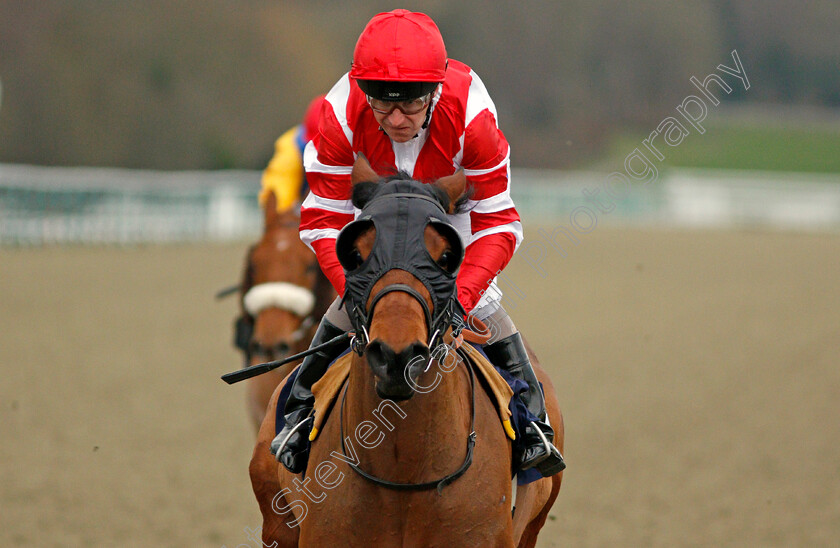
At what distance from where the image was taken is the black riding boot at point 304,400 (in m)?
3.24

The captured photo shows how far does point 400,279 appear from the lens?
2.50 meters

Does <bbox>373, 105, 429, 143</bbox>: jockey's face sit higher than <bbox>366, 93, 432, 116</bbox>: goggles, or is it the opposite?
<bbox>366, 93, 432, 116</bbox>: goggles

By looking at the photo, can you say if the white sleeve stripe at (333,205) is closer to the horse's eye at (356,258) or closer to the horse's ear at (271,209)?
the horse's eye at (356,258)

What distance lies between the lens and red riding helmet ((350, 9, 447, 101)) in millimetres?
2926

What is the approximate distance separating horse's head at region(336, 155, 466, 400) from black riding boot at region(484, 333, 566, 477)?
0.73 metres

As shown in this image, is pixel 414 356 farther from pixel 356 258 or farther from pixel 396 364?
pixel 356 258

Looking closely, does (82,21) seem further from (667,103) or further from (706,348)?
(667,103)

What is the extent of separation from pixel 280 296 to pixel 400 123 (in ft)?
8.77

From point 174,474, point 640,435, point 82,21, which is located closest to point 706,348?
point 640,435

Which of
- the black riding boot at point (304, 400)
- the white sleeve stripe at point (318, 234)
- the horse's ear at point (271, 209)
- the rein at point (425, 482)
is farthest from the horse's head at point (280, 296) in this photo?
the rein at point (425, 482)

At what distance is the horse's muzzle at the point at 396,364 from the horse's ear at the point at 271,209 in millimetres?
3611

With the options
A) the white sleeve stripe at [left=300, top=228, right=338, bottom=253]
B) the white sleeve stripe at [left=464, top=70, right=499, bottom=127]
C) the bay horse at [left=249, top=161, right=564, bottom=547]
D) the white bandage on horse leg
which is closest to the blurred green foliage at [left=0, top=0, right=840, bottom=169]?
the white bandage on horse leg

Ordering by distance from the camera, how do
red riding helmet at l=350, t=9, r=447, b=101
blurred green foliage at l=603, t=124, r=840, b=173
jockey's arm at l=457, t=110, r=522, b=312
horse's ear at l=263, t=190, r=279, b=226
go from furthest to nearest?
blurred green foliage at l=603, t=124, r=840, b=173 → horse's ear at l=263, t=190, r=279, b=226 → jockey's arm at l=457, t=110, r=522, b=312 → red riding helmet at l=350, t=9, r=447, b=101

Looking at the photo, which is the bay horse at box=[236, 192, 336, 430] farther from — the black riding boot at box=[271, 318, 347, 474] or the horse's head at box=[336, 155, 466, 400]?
the horse's head at box=[336, 155, 466, 400]
